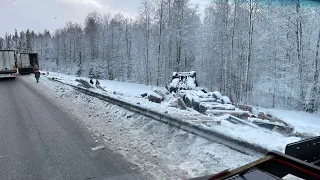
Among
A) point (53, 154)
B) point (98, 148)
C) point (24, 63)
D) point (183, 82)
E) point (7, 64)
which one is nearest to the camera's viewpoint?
point (53, 154)

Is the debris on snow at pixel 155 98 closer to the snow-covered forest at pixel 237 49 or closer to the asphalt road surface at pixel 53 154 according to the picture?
the asphalt road surface at pixel 53 154

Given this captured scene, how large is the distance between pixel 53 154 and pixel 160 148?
2357mm

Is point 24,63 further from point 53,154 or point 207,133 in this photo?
point 207,133

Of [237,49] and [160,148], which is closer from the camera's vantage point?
[160,148]

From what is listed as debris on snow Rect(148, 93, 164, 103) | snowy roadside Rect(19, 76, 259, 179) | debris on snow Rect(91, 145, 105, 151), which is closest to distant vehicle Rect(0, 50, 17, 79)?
debris on snow Rect(148, 93, 164, 103)

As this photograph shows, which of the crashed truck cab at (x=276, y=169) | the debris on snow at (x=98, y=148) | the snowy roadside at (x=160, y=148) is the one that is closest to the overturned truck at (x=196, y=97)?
the snowy roadside at (x=160, y=148)

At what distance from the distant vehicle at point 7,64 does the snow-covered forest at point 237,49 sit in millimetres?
19553

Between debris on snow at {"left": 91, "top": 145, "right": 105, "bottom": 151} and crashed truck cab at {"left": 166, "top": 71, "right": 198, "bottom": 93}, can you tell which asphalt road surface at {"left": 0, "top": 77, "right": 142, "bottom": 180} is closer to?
debris on snow at {"left": 91, "top": 145, "right": 105, "bottom": 151}

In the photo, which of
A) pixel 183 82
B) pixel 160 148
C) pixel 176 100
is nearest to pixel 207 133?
pixel 160 148

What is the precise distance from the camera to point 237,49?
3412 centimetres

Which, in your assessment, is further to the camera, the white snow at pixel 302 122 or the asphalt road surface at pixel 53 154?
the white snow at pixel 302 122

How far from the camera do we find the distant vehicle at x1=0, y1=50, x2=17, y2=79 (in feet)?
97.9

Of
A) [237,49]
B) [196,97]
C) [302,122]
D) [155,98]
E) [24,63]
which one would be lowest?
[302,122]

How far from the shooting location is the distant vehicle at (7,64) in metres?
29.8
